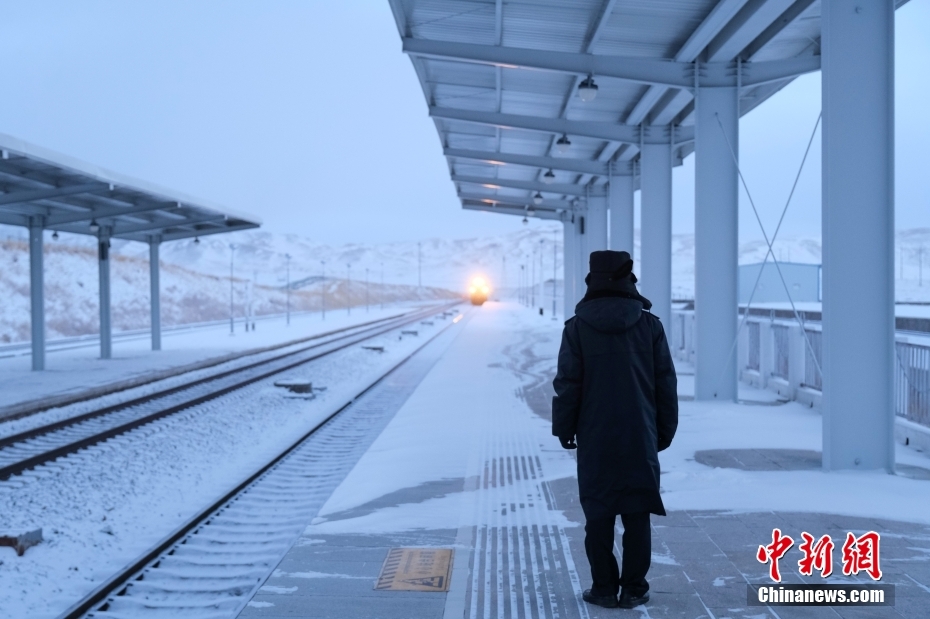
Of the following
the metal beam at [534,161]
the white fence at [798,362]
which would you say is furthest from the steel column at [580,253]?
the white fence at [798,362]

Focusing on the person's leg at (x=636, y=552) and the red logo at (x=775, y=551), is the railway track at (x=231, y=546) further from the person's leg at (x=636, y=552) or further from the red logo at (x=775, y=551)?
the red logo at (x=775, y=551)

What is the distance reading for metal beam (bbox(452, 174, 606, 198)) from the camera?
27375mm

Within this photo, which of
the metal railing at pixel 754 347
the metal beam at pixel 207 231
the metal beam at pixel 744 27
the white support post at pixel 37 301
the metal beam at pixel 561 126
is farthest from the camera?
the metal beam at pixel 207 231

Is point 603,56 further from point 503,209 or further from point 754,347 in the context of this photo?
point 503,209

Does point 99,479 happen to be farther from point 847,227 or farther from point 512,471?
point 847,227

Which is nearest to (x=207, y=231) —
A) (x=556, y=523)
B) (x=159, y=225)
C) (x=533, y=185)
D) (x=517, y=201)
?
(x=159, y=225)

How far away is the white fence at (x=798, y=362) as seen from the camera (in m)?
8.99

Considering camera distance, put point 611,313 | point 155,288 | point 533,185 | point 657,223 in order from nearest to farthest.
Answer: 1. point 611,313
2. point 657,223
3. point 533,185
4. point 155,288

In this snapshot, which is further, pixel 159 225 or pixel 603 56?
pixel 159 225

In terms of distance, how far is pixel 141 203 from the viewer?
21875mm

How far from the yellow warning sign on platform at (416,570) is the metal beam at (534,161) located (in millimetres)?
17227

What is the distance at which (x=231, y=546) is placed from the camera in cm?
696

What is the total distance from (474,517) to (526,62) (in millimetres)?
8667

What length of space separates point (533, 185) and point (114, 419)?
17428 millimetres
